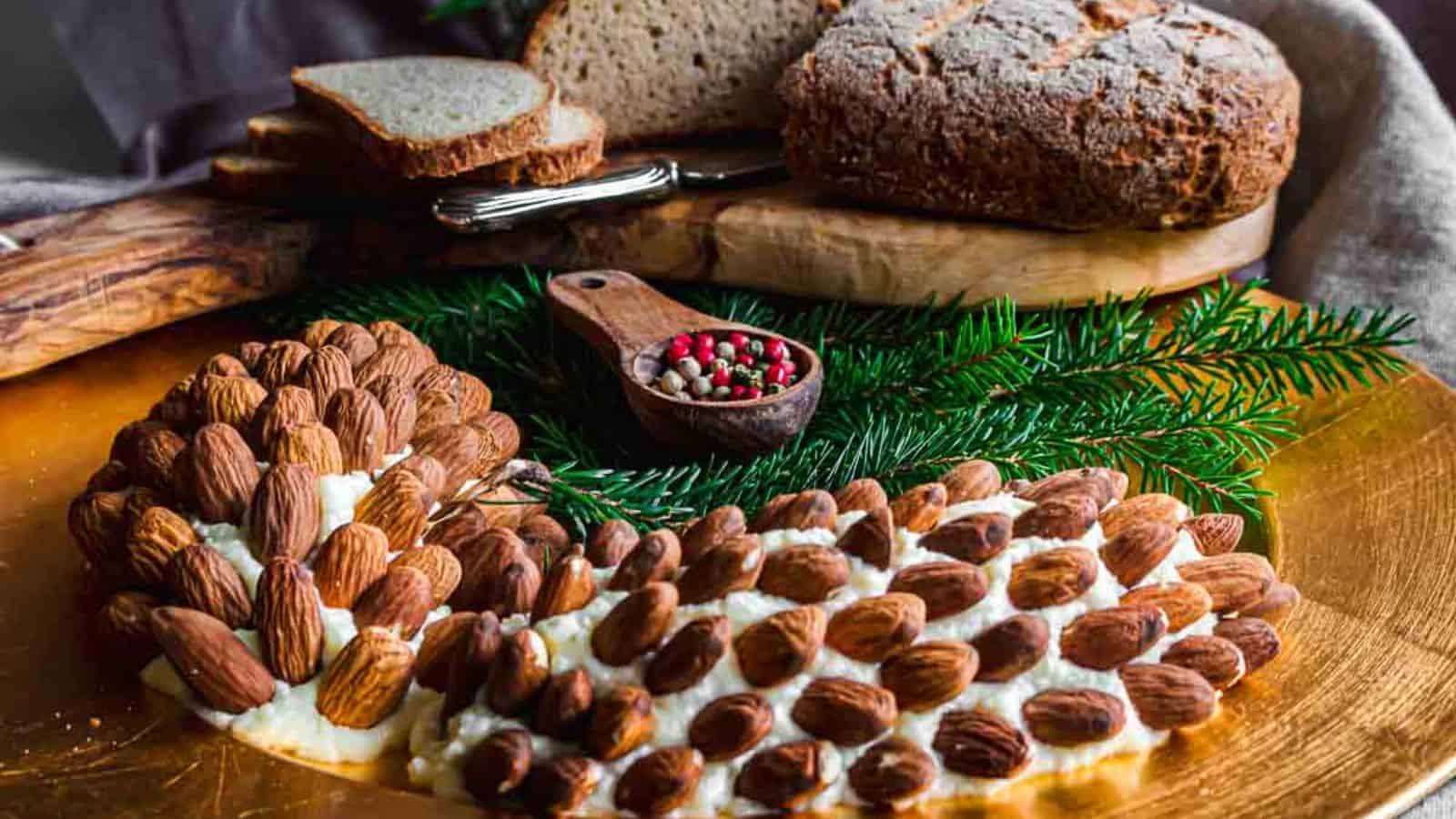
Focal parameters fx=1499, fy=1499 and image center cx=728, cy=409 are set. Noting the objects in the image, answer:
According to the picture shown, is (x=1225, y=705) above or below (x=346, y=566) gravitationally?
below

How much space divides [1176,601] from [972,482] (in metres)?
0.18

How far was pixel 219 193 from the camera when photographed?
6.31 ft

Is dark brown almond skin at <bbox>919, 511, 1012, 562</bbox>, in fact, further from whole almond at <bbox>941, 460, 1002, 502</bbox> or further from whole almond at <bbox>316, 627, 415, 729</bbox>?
whole almond at <bbox>316, 627, 415, 729</bbox>

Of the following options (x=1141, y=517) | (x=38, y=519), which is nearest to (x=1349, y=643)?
(x=1141, y=517)

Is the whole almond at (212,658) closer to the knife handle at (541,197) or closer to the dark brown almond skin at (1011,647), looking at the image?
the dark brown almond skin at (1011,647)

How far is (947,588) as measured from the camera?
0.99m

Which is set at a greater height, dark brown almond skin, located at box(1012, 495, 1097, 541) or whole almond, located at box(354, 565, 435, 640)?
dark brown almond skin, located at box(1012, 495, 1097, 541)

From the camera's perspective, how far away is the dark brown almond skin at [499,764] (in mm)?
924

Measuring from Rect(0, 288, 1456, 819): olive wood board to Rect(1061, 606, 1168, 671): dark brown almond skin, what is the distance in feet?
0.25

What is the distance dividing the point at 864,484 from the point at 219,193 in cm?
115

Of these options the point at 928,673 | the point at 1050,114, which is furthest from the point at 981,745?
the point at 1050,114

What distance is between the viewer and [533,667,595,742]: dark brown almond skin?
932 millimetres

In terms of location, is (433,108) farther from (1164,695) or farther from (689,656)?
(1164,695)

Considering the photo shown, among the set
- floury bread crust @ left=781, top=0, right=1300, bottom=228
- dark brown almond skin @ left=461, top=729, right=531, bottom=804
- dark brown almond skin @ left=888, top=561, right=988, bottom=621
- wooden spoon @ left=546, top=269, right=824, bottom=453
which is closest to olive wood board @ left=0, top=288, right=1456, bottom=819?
dark brown almond skin @ left=461, top=729, right=531, bottom=804
